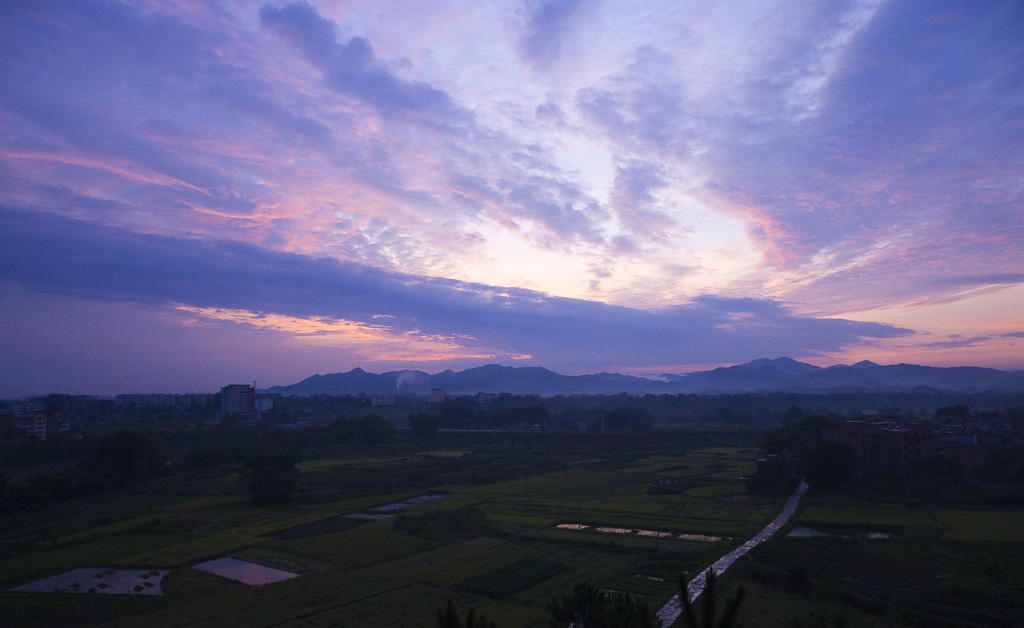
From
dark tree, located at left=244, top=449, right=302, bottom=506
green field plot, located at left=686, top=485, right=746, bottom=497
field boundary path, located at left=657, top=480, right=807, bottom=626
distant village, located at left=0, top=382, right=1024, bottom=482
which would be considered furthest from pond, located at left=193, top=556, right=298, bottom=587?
distant village, located at left=0, top=382, right=1024, bottom=482

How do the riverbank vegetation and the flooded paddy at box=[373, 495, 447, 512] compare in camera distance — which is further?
the flooded paddy at box=[373, 495, 447, 512]

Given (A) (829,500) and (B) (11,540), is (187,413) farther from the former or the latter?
(A) (829,500)

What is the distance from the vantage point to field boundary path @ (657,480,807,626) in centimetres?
1397

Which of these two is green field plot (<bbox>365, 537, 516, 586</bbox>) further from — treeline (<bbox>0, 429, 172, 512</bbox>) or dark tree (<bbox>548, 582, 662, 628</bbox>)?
treeline (<bbox>0, 429, 172, 512</bbox>)

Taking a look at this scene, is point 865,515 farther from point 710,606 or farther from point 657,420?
point 657,420

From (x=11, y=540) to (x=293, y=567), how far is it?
39.8 ft

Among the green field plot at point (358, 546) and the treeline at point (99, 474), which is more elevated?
the treeline at point (99, 474)

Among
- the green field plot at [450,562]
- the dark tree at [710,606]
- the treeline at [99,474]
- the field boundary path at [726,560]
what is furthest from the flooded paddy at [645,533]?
the treeline at [99,474]

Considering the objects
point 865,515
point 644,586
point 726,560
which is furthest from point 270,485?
point 865,515

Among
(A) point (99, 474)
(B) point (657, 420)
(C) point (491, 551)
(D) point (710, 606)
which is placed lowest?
(B) point (657, 420)

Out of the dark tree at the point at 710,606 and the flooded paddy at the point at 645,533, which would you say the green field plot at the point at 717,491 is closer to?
the flooded paddy at the point at 645,533

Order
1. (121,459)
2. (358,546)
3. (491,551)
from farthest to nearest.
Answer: (121,459) < (358,546) < (491,551)

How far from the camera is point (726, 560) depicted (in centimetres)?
1847

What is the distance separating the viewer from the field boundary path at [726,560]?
14.0 metres
